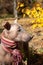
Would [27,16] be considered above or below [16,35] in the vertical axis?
below

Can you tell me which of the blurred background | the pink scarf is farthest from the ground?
the pink scarf

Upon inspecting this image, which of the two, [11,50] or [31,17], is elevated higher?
[11,50]

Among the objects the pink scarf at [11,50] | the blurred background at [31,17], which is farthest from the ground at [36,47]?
the pink scarf at [11,50]

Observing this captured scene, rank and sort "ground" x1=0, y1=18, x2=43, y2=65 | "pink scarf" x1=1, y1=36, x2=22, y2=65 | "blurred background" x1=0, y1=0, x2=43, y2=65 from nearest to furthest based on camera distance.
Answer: "pink scarf" x1=1, y1=36, x2=22, y2=65 < "ground" x1=0, y1=18, x2=43, y2=65 < "blurred background" x1=0, y1=0, x2=43, y2=65

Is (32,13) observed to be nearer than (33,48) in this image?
No

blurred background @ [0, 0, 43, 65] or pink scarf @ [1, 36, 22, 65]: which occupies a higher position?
pink scarf @ [1, 36, 22, 65]

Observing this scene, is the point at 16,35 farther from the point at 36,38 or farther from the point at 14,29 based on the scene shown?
the point at 36,38

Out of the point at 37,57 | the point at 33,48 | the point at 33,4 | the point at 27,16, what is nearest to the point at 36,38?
the point at 33,48

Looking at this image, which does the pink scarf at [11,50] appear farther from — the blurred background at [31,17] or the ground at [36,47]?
the blurred background at [31,17]

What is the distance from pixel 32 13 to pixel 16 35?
4.61m

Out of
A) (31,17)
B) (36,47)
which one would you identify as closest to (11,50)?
(36,47)

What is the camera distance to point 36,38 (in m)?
6.57

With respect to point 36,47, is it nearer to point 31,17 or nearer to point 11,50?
point 11,50

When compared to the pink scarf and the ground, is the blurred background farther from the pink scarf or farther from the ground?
the pink scarf
